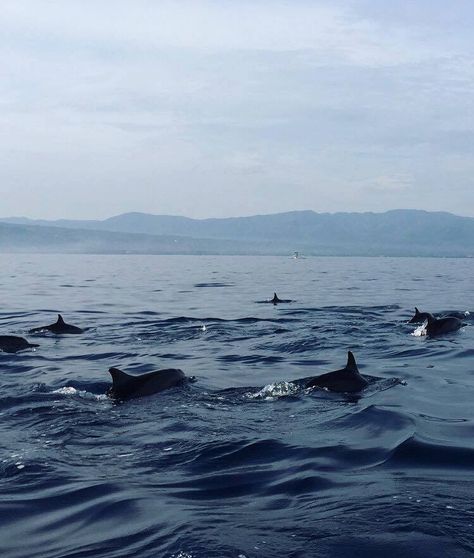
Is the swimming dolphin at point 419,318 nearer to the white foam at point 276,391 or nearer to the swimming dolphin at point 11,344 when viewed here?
the white foam at point 276,391

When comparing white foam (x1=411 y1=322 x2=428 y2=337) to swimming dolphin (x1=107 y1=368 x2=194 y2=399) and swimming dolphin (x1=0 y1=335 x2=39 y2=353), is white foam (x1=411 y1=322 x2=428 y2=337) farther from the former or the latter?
swimming dolphin (x1=0 y1=335 x2=39 y2=353)

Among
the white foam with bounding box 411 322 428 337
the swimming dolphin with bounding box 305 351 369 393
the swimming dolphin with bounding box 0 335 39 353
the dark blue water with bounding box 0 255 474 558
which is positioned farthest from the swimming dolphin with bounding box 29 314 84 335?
the swimming dolphin with bounding box 305 351 369 393

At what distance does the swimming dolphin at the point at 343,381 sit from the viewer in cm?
1431

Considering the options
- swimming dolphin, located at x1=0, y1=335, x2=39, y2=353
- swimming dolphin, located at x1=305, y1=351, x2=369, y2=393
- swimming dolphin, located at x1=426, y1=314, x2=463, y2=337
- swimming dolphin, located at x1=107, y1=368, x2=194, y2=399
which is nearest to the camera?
swimming dolphin, located at x1=107, y1=368, x2=194, y2=399

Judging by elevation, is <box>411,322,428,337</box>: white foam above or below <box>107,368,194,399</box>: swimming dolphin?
below

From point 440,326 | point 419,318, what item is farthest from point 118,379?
point 419,318

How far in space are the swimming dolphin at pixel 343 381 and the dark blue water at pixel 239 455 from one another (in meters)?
0.31

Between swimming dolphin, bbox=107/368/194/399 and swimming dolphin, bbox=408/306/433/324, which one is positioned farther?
swimming dolphin, bbox=408/306/433/324

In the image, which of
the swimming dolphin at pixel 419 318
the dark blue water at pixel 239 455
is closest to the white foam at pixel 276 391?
the dark blue water at pixel 239 455

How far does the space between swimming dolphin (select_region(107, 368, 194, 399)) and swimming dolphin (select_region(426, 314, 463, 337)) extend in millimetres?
11074

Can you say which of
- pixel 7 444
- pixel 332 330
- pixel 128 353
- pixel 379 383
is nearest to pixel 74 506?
pixel 7 444

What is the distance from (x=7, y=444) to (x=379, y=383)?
7.60 meters

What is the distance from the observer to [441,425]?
11.9 meters

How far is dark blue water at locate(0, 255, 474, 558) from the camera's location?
735 centimetres
